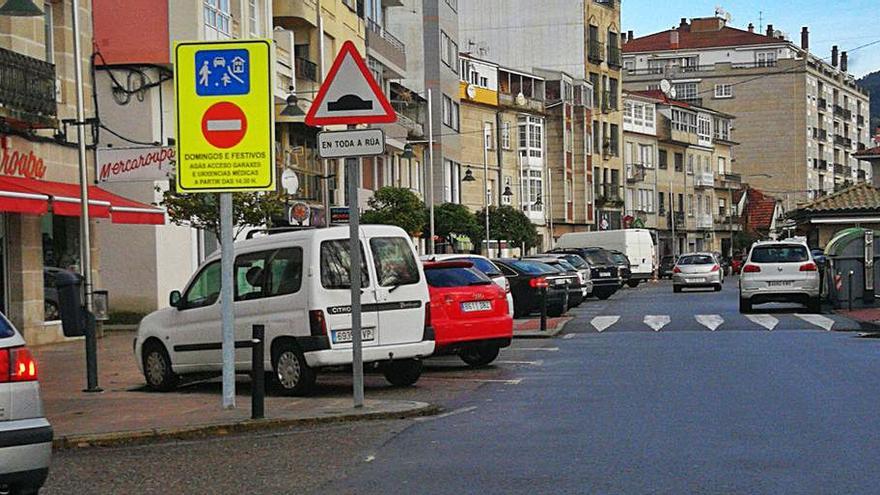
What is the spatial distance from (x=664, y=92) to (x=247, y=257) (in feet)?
332

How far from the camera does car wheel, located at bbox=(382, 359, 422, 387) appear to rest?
16656mm

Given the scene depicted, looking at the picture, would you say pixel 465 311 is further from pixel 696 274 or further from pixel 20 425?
pixel 696 274

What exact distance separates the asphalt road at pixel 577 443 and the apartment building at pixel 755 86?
107 m

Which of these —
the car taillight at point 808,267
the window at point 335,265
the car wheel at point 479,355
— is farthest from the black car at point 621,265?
the window at point 335,265

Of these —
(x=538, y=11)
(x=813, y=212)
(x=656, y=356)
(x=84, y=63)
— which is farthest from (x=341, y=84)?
(x=538, y=11)

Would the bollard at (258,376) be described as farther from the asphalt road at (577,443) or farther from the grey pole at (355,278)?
the grey pole at (355,278)

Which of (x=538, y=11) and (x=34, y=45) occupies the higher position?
(x=538, y=11)

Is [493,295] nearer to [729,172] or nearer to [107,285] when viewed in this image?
[107,285]

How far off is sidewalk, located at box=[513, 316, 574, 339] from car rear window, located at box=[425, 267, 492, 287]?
21.1 feet

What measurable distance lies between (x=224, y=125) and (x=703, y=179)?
104 meters

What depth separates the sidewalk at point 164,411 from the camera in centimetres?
1209

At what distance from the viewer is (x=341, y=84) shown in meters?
13.0

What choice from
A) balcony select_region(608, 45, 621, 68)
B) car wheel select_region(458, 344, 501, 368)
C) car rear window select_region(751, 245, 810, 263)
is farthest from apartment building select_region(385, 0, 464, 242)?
car wheel select_region(458, 344, 501, 368)

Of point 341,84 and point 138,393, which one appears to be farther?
point 138,393
